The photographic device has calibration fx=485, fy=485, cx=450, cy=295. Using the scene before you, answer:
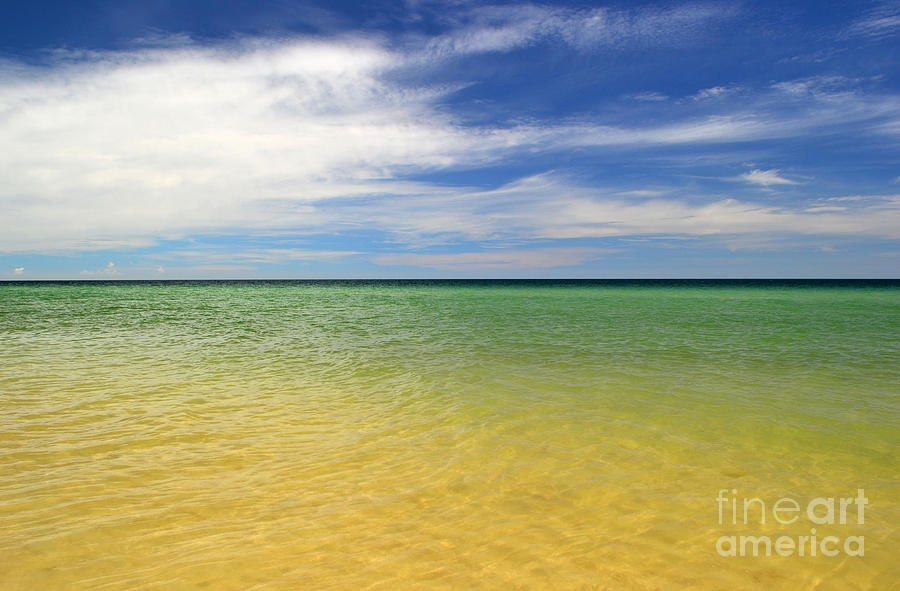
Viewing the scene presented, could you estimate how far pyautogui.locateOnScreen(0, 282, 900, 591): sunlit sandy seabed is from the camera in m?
3.81

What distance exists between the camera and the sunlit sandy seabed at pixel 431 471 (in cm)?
381

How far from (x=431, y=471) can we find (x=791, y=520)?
11.9 feet

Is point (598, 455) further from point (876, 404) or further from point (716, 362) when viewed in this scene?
point (716, 362)

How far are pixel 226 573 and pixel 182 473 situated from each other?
7.57 ft

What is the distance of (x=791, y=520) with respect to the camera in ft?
15.1

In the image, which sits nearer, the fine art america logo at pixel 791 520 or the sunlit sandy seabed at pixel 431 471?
the sunlit sandy seabed at pixel 431 471

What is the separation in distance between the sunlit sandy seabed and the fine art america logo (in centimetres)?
8

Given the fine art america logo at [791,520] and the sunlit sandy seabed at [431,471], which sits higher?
the sunlit sandy seabed at [431,471]

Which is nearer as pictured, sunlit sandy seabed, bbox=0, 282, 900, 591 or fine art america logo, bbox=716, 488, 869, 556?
sunlit sandy seabed, bbox=0, 282, 900, 591

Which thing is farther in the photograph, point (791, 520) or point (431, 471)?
point (431, 471)

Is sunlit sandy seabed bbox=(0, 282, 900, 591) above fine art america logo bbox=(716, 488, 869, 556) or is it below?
above

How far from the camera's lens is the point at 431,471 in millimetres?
5688

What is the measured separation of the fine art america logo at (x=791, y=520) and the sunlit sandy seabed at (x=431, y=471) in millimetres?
79

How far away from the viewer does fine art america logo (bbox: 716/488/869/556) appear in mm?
4137
